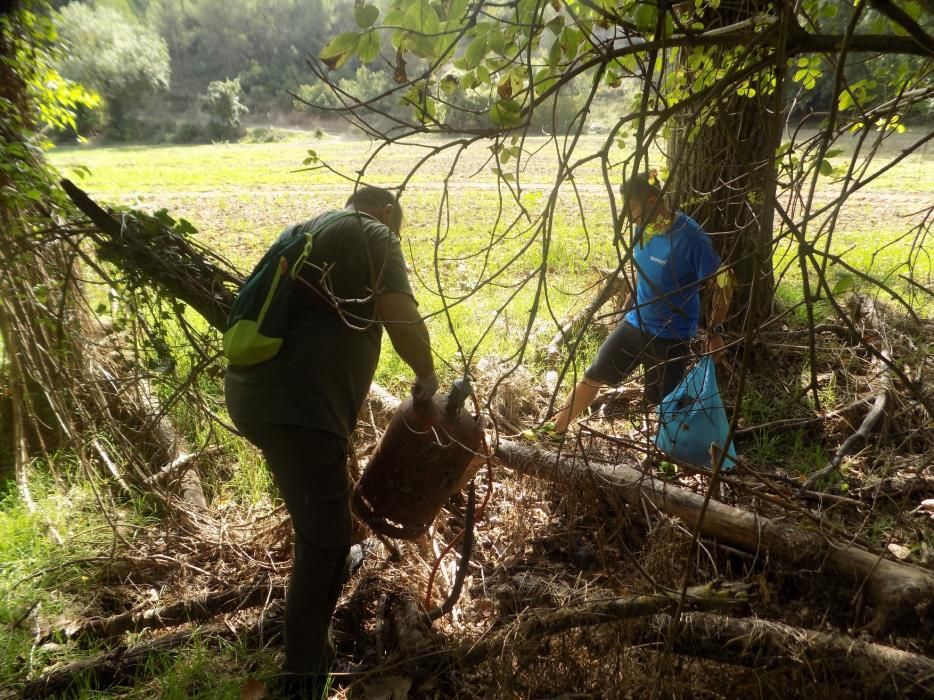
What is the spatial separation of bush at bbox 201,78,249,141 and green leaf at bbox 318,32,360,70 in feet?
118

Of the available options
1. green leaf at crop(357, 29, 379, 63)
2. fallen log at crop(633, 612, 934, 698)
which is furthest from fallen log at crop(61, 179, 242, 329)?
fallen log at crop(633, 612, 934, 698)

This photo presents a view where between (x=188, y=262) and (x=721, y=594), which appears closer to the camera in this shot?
(x=721, y=594)

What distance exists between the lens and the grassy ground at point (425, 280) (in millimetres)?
2117

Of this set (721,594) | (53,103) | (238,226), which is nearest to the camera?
(721,594)

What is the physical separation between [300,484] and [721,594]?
1464 millimetres

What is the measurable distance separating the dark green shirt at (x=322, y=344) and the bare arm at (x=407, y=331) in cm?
4

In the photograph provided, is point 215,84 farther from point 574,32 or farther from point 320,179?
point 574,32

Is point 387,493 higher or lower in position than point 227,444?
higher

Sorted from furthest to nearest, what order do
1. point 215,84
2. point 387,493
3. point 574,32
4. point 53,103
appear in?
point 215,84 → point 53,103 → point 387,493 → point 574,32

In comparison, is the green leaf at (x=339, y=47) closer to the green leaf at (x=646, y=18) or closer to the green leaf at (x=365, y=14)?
the green leaf at (x=365, y=14)

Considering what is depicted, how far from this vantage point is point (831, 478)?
2.98 metres

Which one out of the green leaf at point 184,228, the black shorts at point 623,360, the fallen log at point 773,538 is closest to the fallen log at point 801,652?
the fallen log at point 773,538

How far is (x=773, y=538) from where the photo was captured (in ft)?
6.75

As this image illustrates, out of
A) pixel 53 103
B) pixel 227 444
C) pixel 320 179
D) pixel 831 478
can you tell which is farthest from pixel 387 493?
pixel 320 179
